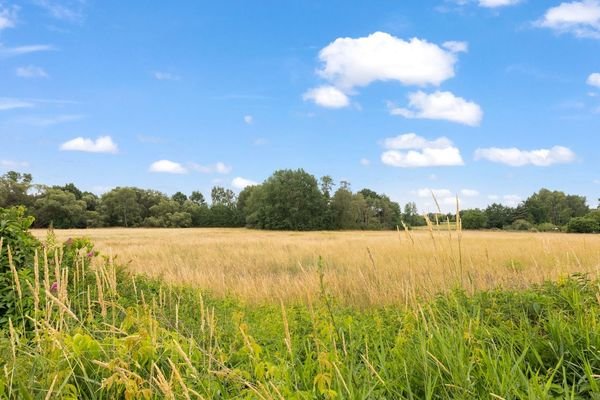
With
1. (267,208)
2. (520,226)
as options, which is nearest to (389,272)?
(520,226)

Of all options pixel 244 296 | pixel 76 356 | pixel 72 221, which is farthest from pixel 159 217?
pixel 76 356

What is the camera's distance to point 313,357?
3369mm

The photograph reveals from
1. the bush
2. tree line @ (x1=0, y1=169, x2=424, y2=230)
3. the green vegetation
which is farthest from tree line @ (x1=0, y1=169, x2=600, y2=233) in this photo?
the green vegetation

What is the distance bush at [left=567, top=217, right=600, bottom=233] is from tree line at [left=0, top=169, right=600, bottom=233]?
9.70m

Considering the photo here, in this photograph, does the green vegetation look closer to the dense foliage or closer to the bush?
the dense foliage

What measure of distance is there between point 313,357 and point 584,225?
2240 inches

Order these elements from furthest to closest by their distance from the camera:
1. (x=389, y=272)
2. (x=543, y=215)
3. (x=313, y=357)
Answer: (x=543, y=215) → (x=389, y=272) → (x=313, y=357)

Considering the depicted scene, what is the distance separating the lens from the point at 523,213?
65.0 m

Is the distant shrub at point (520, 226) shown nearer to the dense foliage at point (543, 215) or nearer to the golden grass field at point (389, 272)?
the dense foliage at point (543, 215)

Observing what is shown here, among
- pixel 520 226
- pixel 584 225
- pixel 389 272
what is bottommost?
pixel 389 272

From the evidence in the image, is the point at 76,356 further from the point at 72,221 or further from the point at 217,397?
the point at 72,221

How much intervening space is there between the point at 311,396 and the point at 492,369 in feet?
3.48

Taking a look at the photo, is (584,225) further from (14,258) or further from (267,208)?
(14,258)

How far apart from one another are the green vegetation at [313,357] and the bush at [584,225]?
52568 mm
